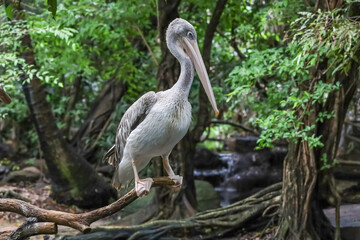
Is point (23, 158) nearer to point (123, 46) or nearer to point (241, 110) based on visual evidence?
point (123, 46)

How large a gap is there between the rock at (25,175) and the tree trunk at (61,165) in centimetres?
154

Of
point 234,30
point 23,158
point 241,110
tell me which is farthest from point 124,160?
point 23,158

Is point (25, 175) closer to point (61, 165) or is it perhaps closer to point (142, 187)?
point (61, 165)

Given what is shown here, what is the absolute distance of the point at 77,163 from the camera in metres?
8.97

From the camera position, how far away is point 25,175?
407 inches

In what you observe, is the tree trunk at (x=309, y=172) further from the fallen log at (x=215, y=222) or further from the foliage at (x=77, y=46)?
the foliage at (x=77, y=46)

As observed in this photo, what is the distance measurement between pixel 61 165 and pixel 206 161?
459 centimetres

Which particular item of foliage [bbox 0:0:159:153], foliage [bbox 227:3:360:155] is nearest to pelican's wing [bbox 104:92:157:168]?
foliage [bbox 227:3:360:155]

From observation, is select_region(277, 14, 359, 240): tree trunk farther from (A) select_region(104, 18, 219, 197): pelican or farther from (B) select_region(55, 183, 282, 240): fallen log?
(A) select_region(104, 18, 219, 197): pelican

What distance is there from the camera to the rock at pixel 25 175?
10.1 metres

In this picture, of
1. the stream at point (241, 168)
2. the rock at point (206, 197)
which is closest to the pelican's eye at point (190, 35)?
the rock at point (206, 197)

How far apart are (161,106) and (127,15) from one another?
448 centimetres

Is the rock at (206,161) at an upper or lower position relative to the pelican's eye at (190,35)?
lower

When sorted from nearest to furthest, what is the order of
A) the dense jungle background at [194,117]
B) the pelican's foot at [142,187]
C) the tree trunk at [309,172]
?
the pelican's foot at [142,187] < the dense jungle background at [194,117] < the tree trunk at [309,172]
